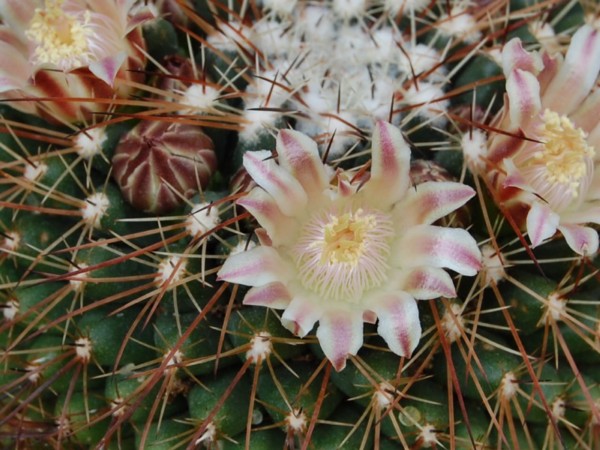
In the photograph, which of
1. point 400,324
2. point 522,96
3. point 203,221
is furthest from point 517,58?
point 203,221

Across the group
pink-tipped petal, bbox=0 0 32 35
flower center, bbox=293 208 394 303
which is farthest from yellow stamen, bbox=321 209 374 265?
pink-tipped petal, bbox=0 0 32 35

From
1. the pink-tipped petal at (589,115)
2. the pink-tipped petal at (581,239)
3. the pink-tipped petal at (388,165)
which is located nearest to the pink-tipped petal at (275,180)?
the pink-tipped petal at (388,165)

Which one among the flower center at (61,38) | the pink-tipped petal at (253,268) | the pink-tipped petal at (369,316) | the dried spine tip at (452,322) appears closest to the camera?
the pink-tipped petal at (253,268)

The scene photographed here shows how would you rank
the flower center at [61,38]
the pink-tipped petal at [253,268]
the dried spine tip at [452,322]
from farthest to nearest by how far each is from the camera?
the flower center at [61,38], the dried spine tip at [452,322], the pink-tipped petal at [253,268]

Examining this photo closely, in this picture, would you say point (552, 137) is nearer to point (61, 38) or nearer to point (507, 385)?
point (507, 385)

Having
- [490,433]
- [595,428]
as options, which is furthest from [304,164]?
[595,428]

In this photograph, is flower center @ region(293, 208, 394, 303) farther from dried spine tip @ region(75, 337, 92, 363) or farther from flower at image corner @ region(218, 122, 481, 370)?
dried spine tip @ region(75, 337, 92, 363)

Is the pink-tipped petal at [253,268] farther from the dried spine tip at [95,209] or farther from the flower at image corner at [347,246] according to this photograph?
the dried spine tip at [95,209]
